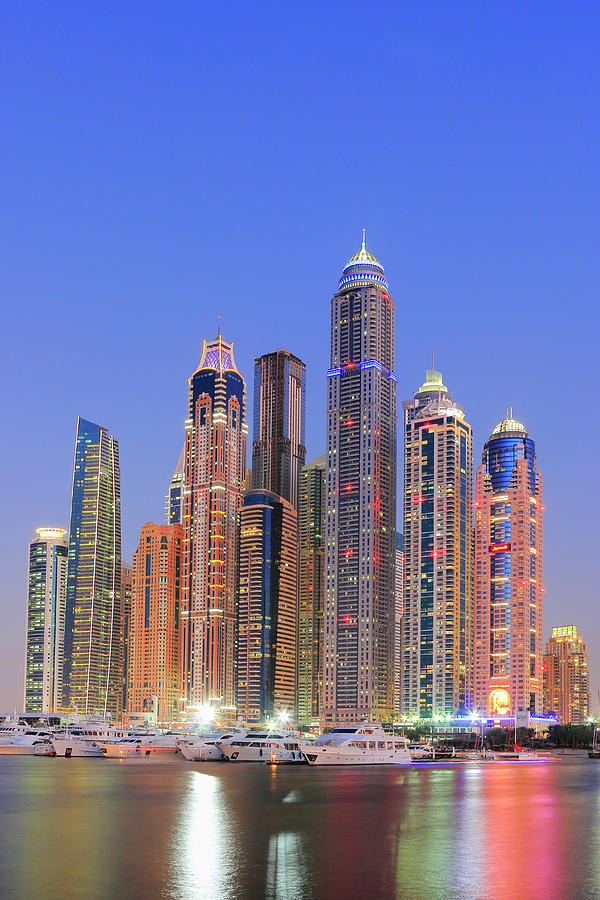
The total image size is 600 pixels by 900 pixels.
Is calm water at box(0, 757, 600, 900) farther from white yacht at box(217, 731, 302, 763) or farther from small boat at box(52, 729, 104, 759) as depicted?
small boat at box(52, 729, 104, 759)

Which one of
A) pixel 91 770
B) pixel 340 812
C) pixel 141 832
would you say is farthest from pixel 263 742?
pixel 141 832

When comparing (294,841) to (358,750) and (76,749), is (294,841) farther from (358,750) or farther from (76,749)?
(76,749)

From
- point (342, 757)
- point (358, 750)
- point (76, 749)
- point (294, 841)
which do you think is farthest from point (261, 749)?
point (294, 841)

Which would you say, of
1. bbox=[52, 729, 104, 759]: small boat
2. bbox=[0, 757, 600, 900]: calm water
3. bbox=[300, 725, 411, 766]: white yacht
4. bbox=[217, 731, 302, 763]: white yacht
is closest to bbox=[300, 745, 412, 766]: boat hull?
bbox=[300, 725, 411, 766]: white yacht

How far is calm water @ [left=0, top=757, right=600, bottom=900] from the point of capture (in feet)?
137

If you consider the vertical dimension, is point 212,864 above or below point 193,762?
above

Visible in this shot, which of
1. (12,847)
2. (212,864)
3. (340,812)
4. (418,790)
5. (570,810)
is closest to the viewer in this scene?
(212,864)

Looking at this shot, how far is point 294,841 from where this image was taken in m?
55.4

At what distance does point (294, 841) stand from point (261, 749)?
111 meters

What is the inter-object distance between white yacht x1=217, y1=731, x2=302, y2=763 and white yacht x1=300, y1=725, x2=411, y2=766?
3.89 metres

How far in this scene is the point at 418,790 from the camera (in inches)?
3834

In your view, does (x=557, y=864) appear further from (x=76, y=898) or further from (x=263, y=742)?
(x=263, y=742)

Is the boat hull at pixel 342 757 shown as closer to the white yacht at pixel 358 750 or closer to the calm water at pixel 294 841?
the white yacht at pixel 358 750

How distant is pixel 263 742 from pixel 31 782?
6568 centimetres
